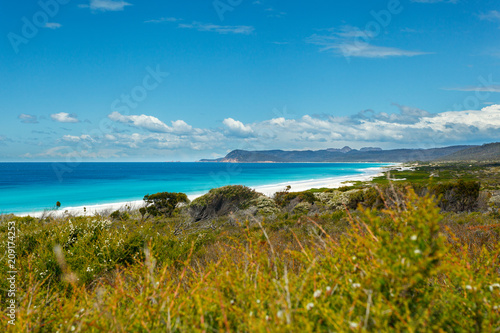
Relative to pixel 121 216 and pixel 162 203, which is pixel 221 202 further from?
pixel 121 216

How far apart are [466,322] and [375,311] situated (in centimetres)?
86

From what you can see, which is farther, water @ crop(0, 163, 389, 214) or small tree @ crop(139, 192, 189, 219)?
water @ crop(0, 163, 389, 214)

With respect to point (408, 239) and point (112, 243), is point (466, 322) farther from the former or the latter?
point (112, 243)

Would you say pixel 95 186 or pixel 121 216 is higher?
pixel 121 216

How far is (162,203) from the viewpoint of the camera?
22812mm

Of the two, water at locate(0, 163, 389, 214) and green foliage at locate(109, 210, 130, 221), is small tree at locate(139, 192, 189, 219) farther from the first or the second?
water at locate(0, 163, 389, 214)

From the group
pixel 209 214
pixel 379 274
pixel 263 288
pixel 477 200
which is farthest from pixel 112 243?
pixel 477 200

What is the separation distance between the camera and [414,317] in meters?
2.03

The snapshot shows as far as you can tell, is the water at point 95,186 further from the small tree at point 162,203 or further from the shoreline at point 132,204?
the small tree at point 162,203

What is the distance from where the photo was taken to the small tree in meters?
21.3

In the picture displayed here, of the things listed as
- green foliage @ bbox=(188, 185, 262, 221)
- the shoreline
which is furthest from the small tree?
green foliage @ bbox=(188, 185, 262, 221)

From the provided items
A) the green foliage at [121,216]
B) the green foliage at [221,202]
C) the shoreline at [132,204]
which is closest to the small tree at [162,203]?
the shoreline at [132,204]

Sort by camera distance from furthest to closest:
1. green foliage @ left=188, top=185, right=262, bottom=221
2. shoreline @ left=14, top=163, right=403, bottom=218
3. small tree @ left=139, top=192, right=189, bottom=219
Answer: small tree @ left=139, top=192, right=189, bottom=219 → shoreline @ left=14, top=163, right=403, bottom=218 → green foliage @ left=188, top=185, right=262, bottom=221

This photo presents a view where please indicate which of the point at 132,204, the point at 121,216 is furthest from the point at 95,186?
the point at 121,216
